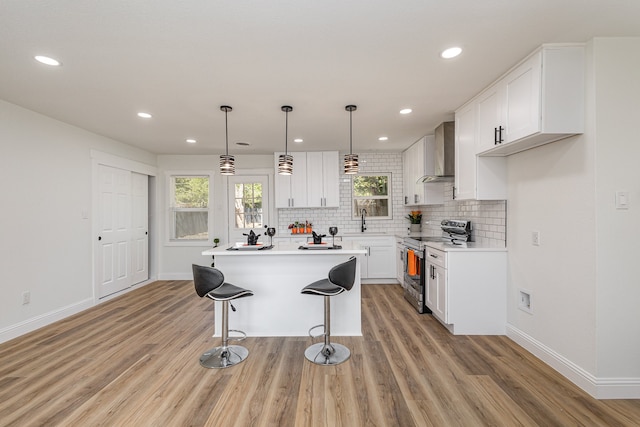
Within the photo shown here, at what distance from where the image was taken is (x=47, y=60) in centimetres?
236

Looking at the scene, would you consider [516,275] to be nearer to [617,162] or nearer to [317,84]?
[617,162]

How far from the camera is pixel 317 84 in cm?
284

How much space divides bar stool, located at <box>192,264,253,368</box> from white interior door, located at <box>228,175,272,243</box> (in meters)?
3.28

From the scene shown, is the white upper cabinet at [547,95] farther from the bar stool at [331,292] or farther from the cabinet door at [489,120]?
the bar stool at [331,292]

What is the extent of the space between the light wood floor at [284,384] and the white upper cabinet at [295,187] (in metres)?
2.80

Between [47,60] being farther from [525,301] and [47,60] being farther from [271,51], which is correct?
[525,301]

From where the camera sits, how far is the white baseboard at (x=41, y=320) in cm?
320

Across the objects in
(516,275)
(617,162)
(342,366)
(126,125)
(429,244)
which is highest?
(126,125)

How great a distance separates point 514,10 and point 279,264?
2817 mm

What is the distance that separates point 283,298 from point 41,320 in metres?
2.93

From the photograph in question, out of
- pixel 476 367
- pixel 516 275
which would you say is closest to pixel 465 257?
pixel 516 275

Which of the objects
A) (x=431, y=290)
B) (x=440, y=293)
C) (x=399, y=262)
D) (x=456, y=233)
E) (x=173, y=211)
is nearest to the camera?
(x=440, y=293)

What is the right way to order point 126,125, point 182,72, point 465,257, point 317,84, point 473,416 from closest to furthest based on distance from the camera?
point 473,416 < point 182,72 < point 317,84 < point 465,257 < point 126,125

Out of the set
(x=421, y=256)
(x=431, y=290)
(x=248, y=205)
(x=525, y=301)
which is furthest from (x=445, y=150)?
(x=248, y=205)
